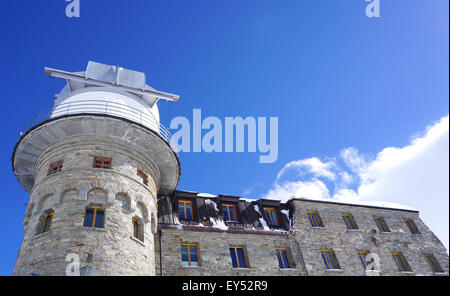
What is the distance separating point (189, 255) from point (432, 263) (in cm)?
1897

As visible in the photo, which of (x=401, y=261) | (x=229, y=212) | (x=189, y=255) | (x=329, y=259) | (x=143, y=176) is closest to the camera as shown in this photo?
(x=143, y=176)

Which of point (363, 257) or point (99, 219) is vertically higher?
point (99, 219)

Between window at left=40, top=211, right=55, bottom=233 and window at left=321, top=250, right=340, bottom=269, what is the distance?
16.6 metres

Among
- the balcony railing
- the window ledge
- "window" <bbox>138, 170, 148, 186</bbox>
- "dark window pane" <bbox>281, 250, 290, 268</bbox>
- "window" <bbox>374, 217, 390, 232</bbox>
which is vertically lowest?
the window ledge

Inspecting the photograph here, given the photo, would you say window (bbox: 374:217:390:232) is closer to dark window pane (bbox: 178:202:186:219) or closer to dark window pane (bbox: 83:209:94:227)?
dark window pane (bbox: 178:202:186:219)

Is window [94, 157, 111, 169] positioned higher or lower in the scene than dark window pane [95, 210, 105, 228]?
higher

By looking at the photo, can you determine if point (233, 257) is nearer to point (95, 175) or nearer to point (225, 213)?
point (225, 213)

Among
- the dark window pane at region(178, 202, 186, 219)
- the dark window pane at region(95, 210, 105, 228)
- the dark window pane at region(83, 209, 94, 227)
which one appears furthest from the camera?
the dark window pane at region(178, 202, 186, 219)

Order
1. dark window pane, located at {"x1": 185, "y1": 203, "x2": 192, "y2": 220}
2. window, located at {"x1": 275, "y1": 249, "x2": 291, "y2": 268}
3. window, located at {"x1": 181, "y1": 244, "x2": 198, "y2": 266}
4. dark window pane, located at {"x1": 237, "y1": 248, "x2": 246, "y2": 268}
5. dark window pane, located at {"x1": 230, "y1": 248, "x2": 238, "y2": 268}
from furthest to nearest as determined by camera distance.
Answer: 1. dark window pane, located at {"x1": 185, "y1": 203, "x2": 192, "y2": 220}
2. window, located at {"x1": 275, "y1": 249, "x2": 291, "y2": 268}
3. dark window pane, located at {"x1": 237, "y1": 248, "x2": 246, "y2": 268}
4. dark window pane, located at {"x1": 230, "y1": 248, "x2": 238, "y2": 268}
5. window, located at {"x1": 181, "y1": 244, "x2": 198, "y2": 266}

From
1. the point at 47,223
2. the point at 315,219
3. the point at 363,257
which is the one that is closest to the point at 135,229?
the point at 47,223

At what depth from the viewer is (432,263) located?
24.3 m

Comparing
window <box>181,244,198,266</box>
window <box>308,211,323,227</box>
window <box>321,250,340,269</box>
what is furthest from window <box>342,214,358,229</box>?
window <box>181,244,198,266</box>

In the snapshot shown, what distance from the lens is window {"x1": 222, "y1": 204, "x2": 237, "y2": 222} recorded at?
21.9 m
